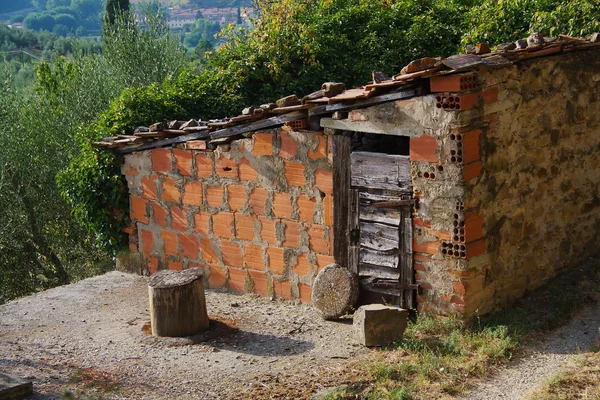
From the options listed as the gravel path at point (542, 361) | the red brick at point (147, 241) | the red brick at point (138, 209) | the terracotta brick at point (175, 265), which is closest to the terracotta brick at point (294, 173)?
the terracotta brick at point (175, 265)

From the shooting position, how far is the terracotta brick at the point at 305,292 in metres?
10.1

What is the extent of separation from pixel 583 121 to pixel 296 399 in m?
5.42

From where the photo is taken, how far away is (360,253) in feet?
31.1

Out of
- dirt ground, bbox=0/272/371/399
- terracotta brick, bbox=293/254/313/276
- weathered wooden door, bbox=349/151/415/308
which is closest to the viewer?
dirt ground, bbox=0/272/371/399

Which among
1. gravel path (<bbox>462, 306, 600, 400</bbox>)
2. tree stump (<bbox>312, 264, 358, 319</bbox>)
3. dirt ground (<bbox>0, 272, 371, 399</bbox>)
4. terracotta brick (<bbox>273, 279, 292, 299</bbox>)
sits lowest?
dirt ground (<bbox>0, 272, 371, 399</bbox>)

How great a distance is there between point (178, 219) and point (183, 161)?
2.87 feet

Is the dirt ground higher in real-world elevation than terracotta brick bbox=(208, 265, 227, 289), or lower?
lower

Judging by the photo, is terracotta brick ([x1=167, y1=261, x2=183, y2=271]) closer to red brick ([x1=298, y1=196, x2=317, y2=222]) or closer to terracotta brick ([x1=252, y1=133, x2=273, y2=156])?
terracotta brick ([x1=252, y1=133, x2=273, y2=156])

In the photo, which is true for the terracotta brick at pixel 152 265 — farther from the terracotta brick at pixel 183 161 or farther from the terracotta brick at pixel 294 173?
the terracotta brick at pixel 294 173

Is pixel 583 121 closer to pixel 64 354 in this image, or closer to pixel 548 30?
pixel 548 30

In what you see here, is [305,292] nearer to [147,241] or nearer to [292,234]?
[292,234]

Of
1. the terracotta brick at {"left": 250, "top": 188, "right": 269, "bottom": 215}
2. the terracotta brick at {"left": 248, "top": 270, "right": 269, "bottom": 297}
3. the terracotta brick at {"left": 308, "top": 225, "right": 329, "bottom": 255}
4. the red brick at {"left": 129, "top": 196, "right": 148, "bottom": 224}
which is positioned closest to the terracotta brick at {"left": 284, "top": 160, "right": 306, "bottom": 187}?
the terracotta brick at {"left": 250, "top": 188, "right": 269, "bottom": 215}

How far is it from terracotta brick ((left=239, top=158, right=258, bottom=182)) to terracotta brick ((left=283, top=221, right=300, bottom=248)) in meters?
0.77

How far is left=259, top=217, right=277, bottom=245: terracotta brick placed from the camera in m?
10.3
